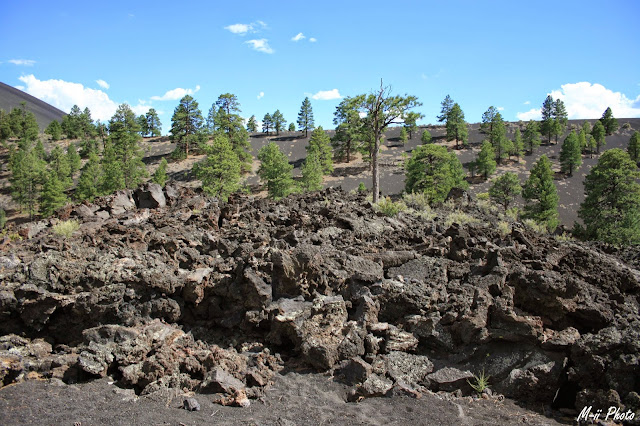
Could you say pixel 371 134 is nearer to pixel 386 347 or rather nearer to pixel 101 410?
pixel 386 347

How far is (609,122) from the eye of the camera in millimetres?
88562

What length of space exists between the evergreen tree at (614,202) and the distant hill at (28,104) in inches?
5933

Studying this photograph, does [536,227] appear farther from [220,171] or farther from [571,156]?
[571,156]

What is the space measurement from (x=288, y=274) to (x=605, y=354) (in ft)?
20.0

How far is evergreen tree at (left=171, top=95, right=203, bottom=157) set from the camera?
6391 cm

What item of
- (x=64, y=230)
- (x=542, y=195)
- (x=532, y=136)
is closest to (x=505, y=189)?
(x=542, y=195)

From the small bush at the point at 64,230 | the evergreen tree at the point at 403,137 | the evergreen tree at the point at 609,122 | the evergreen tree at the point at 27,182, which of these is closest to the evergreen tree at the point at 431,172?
the small bush at the point at 64,230

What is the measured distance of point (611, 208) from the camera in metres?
25.6

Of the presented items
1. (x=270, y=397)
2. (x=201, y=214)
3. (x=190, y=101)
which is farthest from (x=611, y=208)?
(x=190, y=101)

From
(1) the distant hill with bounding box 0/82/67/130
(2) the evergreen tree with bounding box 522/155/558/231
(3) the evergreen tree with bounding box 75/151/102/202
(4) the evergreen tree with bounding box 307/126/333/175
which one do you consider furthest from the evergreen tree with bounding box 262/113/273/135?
(1) the distant hill with bounding box 0/82/67/130

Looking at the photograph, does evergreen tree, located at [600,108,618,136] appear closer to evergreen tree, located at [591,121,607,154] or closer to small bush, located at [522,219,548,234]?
evergreen tree, located at [591,121,607,154]

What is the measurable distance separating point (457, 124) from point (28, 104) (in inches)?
6729

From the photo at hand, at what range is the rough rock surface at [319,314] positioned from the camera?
251 inches

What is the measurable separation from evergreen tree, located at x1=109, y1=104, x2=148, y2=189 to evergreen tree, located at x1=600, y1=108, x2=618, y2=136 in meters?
99.8
